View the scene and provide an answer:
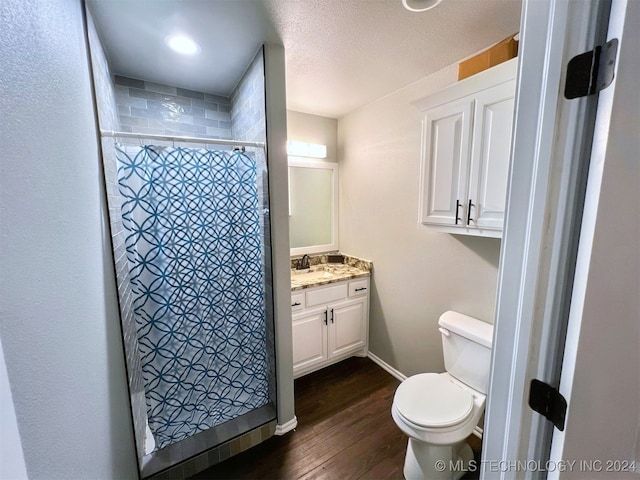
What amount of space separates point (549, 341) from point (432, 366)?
1511mm

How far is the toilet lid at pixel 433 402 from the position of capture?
1257mm

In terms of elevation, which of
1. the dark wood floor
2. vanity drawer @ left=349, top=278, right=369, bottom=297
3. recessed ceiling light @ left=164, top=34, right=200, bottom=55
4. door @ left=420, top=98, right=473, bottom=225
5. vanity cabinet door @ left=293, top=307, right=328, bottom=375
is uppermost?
recessed ceiling light @ left=164, top=34, right=200, bottom=55

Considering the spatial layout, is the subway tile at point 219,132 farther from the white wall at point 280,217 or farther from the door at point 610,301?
the door at point 610,301

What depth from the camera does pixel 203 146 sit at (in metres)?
1.57

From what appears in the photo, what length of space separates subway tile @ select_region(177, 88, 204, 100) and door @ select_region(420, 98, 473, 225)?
1669 mm

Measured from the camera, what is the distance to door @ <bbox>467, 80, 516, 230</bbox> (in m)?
1.21

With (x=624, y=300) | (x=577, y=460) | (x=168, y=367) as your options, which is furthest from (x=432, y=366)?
(x=168, y=367)

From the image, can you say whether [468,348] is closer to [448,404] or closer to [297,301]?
[448,404]

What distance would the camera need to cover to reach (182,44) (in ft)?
4.53

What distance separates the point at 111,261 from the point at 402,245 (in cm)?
184

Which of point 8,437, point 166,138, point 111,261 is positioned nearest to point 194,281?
point 111,261

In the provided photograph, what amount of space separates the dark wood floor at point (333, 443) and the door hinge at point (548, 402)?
1.19 metres

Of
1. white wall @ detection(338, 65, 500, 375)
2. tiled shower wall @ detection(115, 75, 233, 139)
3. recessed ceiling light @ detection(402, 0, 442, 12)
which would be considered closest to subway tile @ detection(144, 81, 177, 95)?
tiled shower wall @ detection(115, 75, 233, 139)

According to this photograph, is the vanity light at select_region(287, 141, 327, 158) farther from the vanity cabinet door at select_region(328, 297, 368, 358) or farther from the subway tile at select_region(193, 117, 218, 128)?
the vanity cabinet door at select_region(328, 297, 368, 358)
